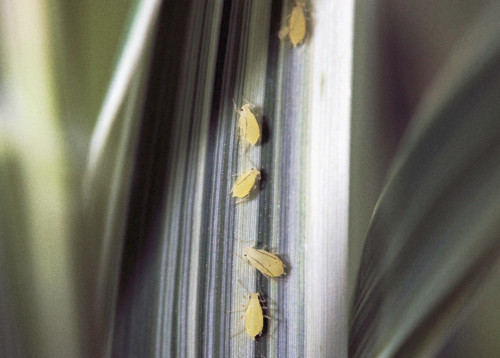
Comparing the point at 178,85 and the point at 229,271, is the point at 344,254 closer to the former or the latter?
the point at 229,271

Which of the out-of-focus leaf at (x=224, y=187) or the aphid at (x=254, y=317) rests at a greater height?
the out-of-focus leaf at (x=224, y=187)

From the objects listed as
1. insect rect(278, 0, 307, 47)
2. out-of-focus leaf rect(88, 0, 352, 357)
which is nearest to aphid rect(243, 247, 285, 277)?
out-of-focus leaf rect(88, 0, 352, 357)

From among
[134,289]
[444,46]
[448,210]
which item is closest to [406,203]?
[448,210]

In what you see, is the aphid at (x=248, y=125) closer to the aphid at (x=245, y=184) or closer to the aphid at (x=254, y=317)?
the aphid at (x=245, y=184)

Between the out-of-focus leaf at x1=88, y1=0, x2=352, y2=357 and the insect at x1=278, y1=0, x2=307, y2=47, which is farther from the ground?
the insect at x1=278, y1=0, x2=307, y2=47

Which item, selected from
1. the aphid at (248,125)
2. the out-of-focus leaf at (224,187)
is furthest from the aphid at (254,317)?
the aphid at (248,125)

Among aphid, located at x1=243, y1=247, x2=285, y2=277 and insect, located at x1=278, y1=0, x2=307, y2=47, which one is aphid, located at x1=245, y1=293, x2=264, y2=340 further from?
insect, located at x1=278, y1=0, x2=307, y2=47

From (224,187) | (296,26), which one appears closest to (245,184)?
(224,187)
